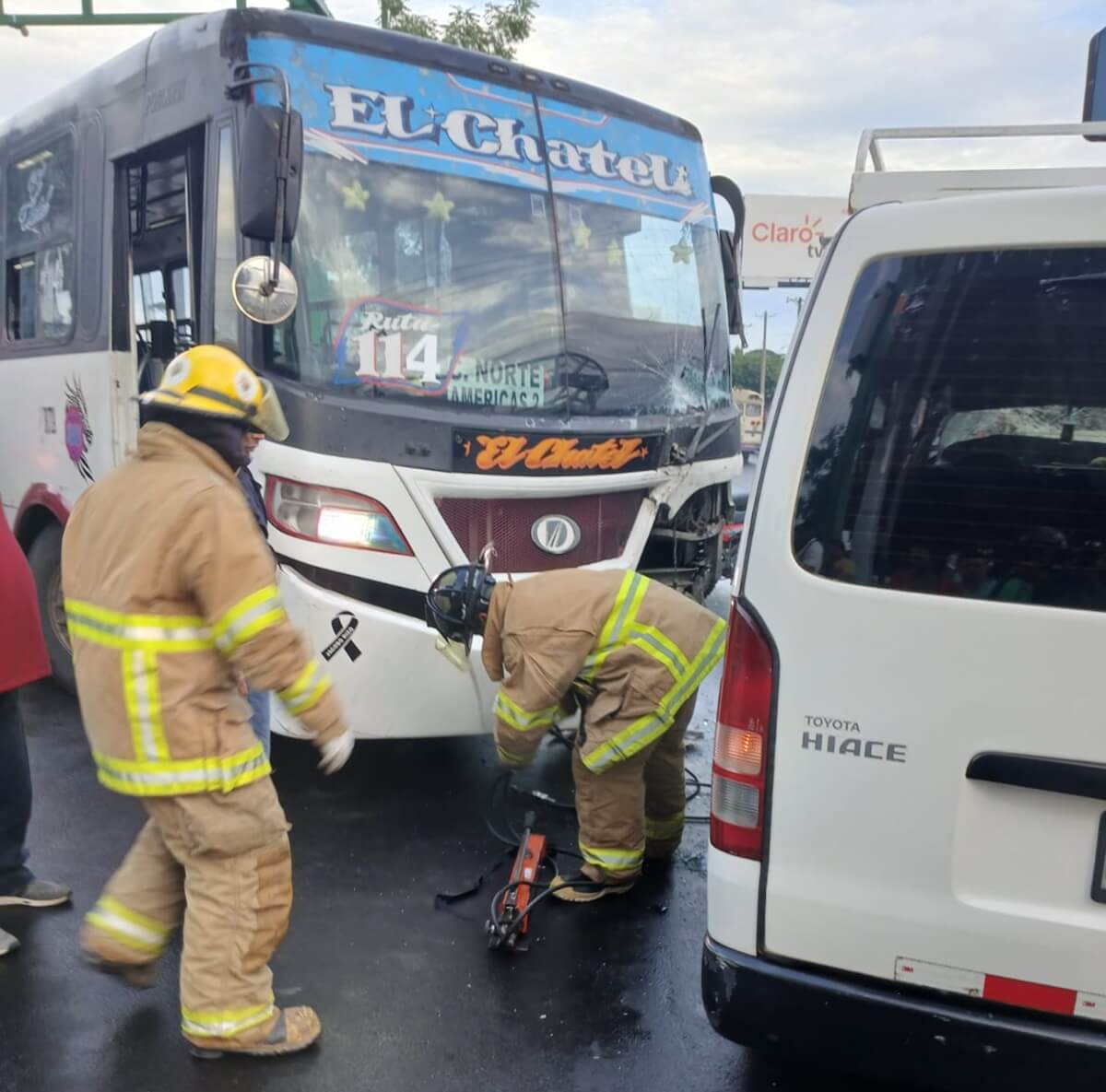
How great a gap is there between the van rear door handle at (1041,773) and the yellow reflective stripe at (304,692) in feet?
4.72

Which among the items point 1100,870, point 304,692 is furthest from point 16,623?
point 1100,870

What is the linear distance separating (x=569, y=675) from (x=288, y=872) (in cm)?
102

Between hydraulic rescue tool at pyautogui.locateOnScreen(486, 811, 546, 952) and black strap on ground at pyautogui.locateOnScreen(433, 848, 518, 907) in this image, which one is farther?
black strap on ground at pyautogui.locateOnScreen(433, 848, 518, 907)

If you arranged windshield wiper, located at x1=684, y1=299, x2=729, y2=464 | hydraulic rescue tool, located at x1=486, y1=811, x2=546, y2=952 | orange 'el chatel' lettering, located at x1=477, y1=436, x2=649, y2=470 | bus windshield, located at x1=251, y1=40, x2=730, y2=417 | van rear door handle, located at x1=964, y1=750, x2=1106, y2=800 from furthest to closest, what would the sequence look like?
windshield wiper, located at x1=684, y1=299, x2=729, y2=464 → orange 'el chatel' lettering, located at x1=477, y1=436, x2=649, y2=470 → bus windshield, located at x1=251, y1=40, x2=730, y2=417 → hydraulic rescue tool, located at x1=486, y1=811, x2=546, y2=952 → van rear door handle, located at x1=964, y1=750, x2=1106, y2=800

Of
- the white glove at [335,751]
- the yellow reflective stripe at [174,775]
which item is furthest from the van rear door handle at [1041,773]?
the yellow reflective stripe at [174,775]

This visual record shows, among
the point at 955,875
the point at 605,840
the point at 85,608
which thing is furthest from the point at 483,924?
the point at 955,875

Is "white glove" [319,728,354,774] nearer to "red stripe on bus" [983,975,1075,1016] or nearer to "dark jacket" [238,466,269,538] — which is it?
"dark jacket" [238,466,269,538]

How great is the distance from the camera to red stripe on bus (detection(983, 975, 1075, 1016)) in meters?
2.00

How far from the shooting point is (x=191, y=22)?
4.20m

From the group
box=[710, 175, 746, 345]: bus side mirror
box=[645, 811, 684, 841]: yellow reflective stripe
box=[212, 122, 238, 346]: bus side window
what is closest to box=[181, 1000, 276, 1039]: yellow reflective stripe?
box=[645, 811, 684, 841]: yellow reflective stripe

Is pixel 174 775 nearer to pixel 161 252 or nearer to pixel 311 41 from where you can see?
pixel 311 41

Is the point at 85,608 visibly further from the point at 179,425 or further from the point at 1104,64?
the point at 1104,64

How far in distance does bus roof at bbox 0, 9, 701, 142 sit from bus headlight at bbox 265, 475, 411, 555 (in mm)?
1579

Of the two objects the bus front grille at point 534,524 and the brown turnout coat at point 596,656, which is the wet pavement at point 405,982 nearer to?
the brown turnout coat at point 596,656
